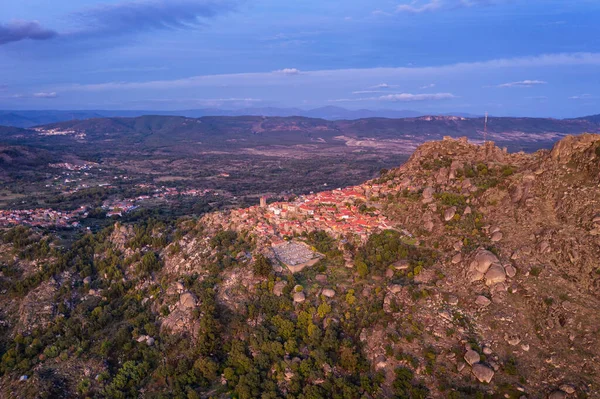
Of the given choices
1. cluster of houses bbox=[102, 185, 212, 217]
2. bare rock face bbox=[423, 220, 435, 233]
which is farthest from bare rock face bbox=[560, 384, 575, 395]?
cluster of houses bbox=[102, 185, 212, 217]

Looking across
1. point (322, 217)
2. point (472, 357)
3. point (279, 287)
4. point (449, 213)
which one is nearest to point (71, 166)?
point (322, 217)

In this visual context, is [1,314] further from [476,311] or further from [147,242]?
[476,311]

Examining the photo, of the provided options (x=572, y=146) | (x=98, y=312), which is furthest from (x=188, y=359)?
(x=572, y=146)

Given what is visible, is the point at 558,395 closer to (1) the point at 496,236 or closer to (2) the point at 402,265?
(1) the point at 496,236

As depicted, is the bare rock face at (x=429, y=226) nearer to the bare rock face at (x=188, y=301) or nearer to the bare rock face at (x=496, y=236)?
the bare rock face at (x=496, y=236)

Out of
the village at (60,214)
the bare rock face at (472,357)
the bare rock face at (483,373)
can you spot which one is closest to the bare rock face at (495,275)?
the bare rock face at (472,357)

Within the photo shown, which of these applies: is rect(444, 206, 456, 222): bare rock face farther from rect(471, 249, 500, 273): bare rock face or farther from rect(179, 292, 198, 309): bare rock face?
rect(179, 292, 198, 309): bare rock face

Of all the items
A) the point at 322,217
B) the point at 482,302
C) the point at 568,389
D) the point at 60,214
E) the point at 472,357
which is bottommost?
the point at 60,214
